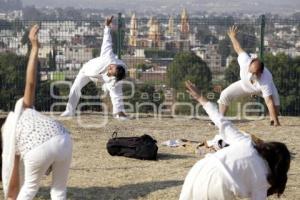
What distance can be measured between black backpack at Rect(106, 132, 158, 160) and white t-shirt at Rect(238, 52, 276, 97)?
134 inches

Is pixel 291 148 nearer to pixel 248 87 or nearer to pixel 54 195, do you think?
pixel 248 87

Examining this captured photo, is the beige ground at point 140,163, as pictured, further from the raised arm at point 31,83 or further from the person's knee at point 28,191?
the raised arm at point 31,83

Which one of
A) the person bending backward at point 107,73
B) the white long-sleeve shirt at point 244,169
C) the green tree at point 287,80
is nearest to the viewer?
the white long-sleeve shirt at point 244,169

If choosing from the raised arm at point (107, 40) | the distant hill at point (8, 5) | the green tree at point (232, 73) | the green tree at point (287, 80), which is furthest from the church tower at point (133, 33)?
the distant hill at point (8, 5)

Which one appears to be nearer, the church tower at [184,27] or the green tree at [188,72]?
the green tree at [188,72]

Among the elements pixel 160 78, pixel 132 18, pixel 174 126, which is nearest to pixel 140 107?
pixel 160 78

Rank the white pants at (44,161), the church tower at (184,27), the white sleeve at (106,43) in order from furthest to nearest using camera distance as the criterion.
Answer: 1. the church tower at (184,27)
2. the white sleeve at (106,43)
3. the white pants at (44,161)

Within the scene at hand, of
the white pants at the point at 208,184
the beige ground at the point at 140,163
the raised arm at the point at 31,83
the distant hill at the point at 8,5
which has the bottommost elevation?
the beige ground at the point at 140,163

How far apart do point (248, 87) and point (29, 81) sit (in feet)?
25.3

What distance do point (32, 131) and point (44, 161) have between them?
0.27m

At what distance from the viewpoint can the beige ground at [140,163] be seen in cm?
887

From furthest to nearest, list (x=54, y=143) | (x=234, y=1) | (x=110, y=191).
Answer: (x=234, y=1) < (x=110, y=191) < (x=54, y=143)

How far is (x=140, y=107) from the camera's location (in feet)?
59.4

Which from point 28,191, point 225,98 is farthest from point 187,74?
point 28,191
